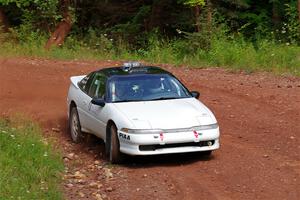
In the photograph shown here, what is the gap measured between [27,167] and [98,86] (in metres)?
3.05

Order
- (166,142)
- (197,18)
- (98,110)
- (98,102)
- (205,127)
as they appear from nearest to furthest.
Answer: (166,142)
(205,127)
(98,102)
(98,110)
(197,18)

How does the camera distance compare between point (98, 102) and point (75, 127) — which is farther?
point (75, 127)

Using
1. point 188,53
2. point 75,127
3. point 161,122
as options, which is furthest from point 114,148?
point 188,53

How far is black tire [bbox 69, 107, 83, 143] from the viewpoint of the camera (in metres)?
14.4

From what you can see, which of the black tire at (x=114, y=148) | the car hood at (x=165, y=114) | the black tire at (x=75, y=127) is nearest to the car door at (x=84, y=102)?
the black tire at (x=75, y=127)

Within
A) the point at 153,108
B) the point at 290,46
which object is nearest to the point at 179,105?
the point at 153,108

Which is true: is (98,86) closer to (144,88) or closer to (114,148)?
(144,88)

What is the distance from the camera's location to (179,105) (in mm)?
12727

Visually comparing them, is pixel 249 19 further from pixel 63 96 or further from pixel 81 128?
pixel 81 128

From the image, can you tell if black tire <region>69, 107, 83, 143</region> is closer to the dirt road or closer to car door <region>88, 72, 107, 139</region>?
the dirt road

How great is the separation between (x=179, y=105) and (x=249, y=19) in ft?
49.7

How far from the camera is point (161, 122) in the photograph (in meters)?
12.0

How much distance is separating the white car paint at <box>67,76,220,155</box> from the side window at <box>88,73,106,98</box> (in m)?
0.53

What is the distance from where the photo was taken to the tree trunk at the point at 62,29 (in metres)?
27.4
